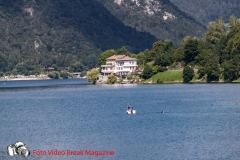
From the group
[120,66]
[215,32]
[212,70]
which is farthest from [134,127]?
[120,66]

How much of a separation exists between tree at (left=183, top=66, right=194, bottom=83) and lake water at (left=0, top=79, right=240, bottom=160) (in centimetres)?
4114

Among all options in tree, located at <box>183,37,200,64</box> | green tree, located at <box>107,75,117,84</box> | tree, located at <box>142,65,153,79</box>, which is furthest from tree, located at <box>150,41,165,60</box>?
tree, located at <box>183,37,200,64</box>

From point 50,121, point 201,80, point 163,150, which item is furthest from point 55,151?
point 201,80

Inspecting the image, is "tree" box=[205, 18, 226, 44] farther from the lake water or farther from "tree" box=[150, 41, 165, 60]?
the lake water

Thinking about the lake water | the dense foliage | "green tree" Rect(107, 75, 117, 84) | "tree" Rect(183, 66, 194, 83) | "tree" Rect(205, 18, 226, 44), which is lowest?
the lake water

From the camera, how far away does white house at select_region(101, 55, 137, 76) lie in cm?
16525

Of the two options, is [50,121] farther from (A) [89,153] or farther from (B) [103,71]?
(B) [103,71]

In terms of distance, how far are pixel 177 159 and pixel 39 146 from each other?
10.8 metres

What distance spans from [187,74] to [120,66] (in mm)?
30673

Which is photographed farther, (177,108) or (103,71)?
(103,71)

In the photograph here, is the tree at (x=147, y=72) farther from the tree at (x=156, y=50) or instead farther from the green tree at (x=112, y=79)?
the tree at (x=156, y=50)

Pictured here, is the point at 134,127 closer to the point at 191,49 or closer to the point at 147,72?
the point at 147,72

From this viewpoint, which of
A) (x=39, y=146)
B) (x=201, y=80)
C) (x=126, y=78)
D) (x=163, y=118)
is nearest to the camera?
(x=39, y=146)

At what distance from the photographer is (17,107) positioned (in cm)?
8944
